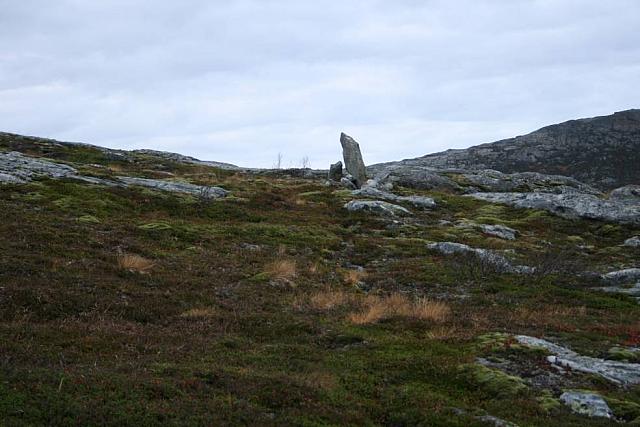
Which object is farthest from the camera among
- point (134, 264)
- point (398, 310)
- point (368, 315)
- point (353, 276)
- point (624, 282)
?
point (624, 282)

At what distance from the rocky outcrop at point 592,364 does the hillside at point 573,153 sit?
98100 mm

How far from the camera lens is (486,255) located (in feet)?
96.8

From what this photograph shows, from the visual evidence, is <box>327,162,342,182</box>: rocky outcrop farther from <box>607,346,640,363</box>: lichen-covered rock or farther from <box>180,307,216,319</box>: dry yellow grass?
<box>607,346,640,363</box>: lichen-covered rock

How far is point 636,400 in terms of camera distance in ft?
37.7

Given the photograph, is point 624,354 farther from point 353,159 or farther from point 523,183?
point 523,183

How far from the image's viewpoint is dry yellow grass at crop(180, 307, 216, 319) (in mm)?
16281

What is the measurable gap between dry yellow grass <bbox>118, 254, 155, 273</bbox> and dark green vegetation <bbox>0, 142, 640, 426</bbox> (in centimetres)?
29

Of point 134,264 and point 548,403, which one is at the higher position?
point 134,264

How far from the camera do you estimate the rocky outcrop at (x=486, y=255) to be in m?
28.0

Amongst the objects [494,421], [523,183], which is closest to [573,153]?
[523,183]

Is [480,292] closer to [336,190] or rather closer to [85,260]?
[85,260]

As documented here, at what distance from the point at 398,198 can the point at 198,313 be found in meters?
37.4

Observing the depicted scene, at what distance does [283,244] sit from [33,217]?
12390mm

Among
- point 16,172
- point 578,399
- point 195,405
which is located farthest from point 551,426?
point 16,172
